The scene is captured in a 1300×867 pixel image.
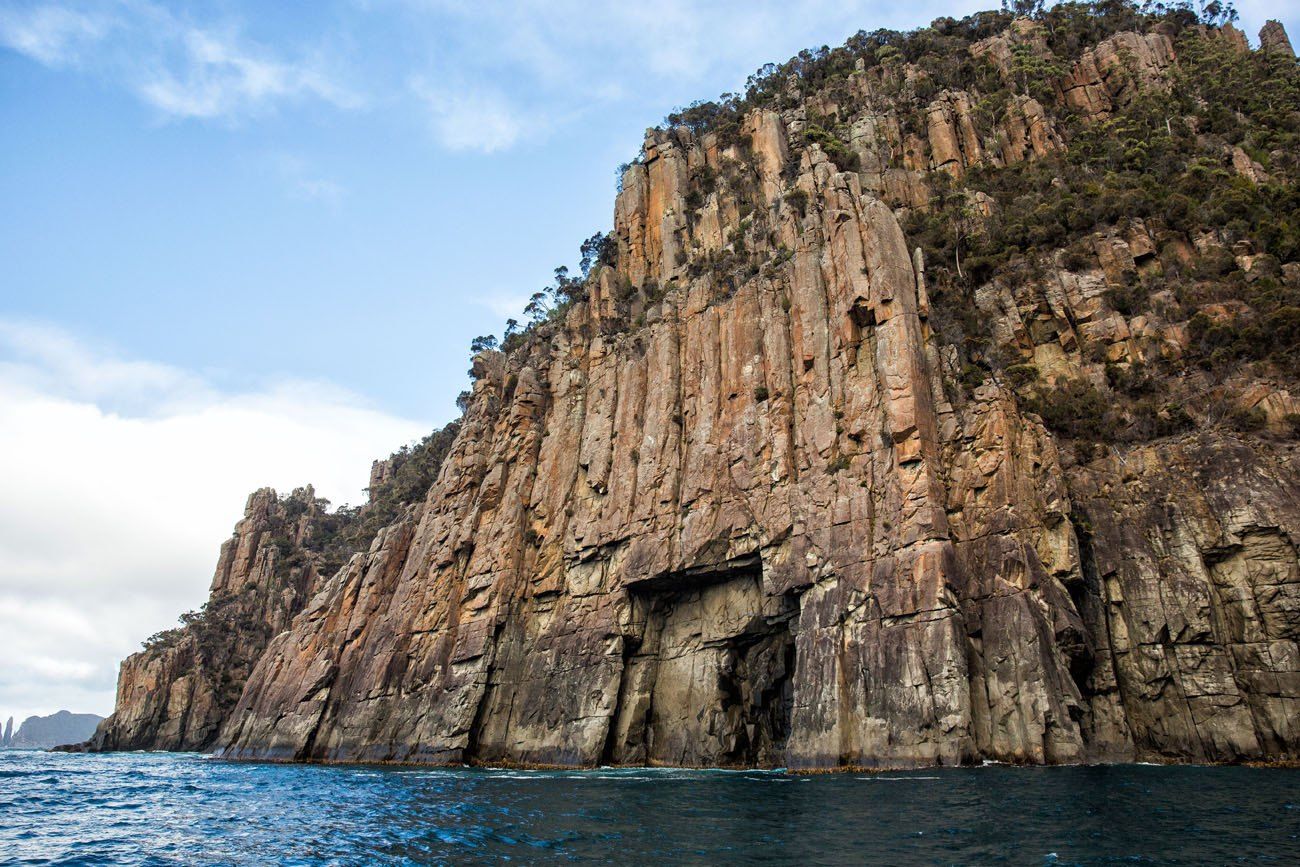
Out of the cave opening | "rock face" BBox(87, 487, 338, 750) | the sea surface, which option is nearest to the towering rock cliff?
the cave opening

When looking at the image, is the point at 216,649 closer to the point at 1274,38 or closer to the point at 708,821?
the point at 708,821

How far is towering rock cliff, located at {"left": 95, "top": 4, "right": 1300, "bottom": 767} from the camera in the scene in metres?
39.0

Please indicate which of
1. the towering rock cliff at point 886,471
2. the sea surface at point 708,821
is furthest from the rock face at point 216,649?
the sea surface at point 708,821

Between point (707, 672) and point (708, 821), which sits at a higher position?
point (707, 672)

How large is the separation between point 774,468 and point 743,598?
8.37 meters

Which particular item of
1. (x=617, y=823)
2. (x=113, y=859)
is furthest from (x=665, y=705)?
(x=113, y=859)

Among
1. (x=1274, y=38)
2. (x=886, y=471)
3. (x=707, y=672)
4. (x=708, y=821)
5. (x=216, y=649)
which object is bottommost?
(x=708, y=821)

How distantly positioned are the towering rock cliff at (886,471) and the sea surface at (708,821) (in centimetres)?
619

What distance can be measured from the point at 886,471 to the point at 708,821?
971 inches

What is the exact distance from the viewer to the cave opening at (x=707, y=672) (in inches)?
1928

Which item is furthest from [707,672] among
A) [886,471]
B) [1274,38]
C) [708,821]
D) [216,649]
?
[1274,38]

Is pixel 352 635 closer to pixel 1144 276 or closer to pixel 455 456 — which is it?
pixel 455 456

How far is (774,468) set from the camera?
5066 centimetres

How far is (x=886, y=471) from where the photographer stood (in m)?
44.9
